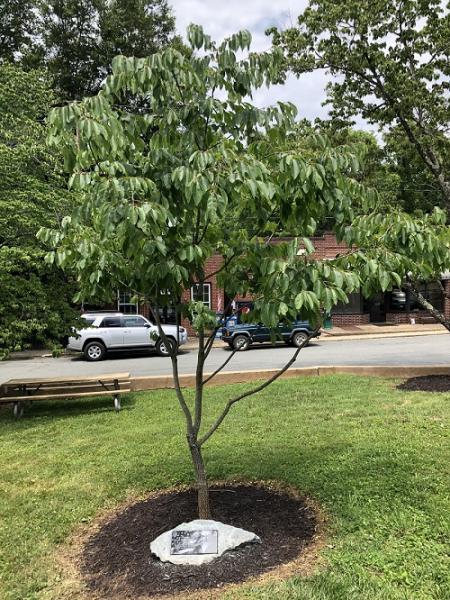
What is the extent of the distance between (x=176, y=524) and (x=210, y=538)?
Answer: 26.9 inches

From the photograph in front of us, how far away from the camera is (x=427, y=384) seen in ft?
32.2

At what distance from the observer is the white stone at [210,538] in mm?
3543

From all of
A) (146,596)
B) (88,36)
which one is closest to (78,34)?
(88,36)

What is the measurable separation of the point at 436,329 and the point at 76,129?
2601cm

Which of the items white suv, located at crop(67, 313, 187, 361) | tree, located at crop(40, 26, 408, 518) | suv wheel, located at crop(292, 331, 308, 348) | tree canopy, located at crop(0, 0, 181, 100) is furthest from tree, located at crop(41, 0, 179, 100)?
tree, located at crop(40, 26, 408, 518)

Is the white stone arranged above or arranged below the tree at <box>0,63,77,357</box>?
below

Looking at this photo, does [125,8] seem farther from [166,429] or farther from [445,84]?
[166,429]

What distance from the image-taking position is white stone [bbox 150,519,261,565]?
11.6 ft

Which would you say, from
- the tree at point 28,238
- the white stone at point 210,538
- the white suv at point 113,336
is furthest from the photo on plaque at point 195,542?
the white suv at point 113,336

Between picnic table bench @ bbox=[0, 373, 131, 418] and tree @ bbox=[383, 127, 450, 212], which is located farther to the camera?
tree @ bbox=[383, 127, 450, 212]

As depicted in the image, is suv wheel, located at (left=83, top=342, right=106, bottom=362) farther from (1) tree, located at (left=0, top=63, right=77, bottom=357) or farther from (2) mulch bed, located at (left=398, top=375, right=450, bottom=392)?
(2) mulch bed, located at (left=398, top=375, right=450, bottom=392)

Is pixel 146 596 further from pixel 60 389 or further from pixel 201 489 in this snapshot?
pixel 60 389

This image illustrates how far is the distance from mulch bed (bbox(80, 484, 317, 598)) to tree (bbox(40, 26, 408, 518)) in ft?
5.43

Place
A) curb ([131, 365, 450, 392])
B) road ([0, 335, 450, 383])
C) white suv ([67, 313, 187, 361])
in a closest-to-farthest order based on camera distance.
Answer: curb ([131, 365, 450, 392])
road ([0, 335, 450, 383])
white suv ([67, 313, 187, 361])
